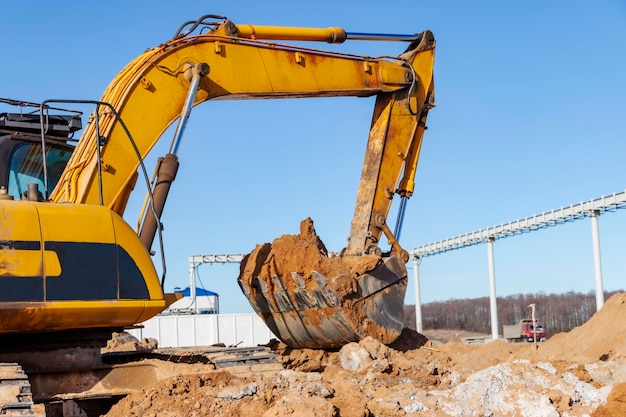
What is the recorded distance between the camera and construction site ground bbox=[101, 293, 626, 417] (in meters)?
6.90

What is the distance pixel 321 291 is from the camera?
10320mm

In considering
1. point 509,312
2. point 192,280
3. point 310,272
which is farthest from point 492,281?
point 509,312

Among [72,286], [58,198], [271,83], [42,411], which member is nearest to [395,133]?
[271,83]

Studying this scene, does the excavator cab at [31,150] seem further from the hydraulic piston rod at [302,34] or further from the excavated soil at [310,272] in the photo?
the excavated soil at [310,272]

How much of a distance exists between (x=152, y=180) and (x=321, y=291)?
2.97 meters

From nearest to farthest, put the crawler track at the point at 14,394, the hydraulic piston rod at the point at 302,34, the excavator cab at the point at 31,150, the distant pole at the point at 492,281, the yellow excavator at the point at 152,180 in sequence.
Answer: the crawler track at the point at 14,394
the yellow excavator at the point at 152,180
the excavator cab at the point at 31,150
the hydraulic piston rod at the point at 302,34
the distant pole at the point at 492,281

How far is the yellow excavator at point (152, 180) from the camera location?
22.1 feet

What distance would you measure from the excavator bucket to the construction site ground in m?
0.26

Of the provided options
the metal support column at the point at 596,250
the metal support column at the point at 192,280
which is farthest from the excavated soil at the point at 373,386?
the metal support column at the point at 192,280

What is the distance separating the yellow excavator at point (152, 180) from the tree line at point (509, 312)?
169ft

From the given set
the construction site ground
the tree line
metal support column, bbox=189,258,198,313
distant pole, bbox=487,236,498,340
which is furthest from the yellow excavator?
the tree line

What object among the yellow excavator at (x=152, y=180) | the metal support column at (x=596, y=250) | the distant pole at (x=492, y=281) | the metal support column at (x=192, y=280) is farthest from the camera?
the metal support column at (x=192, y=280)

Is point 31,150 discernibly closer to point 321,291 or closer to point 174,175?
point 174,175

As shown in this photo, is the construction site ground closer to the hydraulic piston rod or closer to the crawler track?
the crawler track
